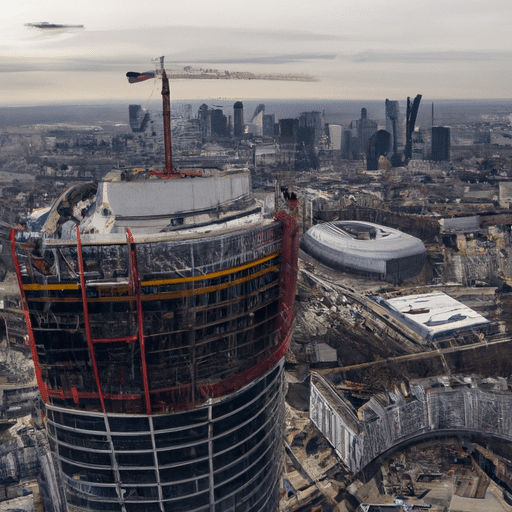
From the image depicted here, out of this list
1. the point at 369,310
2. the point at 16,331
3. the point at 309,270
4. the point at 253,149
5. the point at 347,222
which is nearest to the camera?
the point at 16,331

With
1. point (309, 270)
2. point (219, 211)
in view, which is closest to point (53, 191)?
point (309, 270)

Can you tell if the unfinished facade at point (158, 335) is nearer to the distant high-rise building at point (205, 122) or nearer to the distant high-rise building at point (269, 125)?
the distant high-rise building at point (205, 122)

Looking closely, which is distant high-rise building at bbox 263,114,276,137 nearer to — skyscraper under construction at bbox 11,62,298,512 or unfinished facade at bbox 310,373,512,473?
unfinished facade at bbox 310,373,512,473

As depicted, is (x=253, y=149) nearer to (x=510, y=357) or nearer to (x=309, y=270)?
(x=309, y=270)

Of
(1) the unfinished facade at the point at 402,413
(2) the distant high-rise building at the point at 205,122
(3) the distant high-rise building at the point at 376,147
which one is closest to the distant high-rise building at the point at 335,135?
(3) the distant high-rise building at the point at 376,147

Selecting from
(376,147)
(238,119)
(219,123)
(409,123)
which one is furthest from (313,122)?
(409,123)

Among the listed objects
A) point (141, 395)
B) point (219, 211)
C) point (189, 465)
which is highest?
point (219, 211)

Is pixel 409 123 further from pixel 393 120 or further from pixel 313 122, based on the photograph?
pixel 313 122
